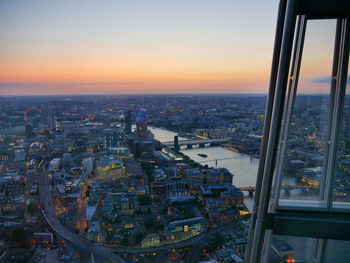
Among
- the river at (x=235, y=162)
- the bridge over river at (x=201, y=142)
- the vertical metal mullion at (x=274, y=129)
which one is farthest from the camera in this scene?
the bridge over river at (x=201, y=142)

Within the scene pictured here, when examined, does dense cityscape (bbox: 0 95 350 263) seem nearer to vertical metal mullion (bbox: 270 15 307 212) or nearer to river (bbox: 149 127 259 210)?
vertical metal mullion (bbox: 270 15 307 212)

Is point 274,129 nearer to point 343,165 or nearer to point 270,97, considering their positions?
point 270,97

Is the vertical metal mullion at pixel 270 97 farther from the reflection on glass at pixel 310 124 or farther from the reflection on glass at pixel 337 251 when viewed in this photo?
the reflection on glass at pixel 337 251

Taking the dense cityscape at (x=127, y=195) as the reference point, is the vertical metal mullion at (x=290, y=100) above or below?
above

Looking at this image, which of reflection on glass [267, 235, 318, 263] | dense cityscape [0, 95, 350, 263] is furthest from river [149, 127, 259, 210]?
reflection on glass [267, 235, 318, 263]

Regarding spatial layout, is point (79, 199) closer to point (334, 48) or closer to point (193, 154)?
point (334, 48)

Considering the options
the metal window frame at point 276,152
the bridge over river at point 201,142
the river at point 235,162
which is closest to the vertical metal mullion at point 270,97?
the metal window frame at point 276,152
